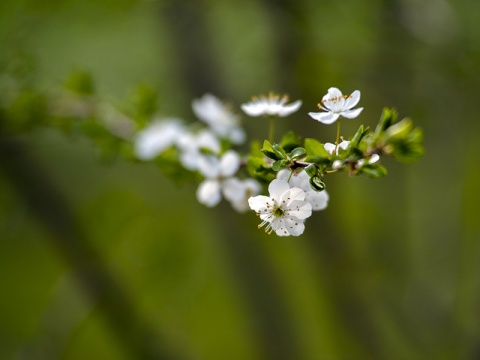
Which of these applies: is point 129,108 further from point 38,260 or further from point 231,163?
point 38,260

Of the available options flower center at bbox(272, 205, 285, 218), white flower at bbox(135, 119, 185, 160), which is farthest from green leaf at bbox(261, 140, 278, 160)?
white flower at bbox(135, 119, 185, 160)

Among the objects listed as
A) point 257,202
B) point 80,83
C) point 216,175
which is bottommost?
point 257,202

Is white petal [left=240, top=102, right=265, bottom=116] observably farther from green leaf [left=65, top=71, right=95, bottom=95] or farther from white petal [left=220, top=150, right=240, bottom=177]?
green leaf [left=65, top=71, right=95, bottom=95]

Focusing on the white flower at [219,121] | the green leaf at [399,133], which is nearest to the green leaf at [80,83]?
the white flower at [219,121]

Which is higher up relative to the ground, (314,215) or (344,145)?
(314,215)

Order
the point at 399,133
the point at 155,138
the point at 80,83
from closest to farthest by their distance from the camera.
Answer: the point at 399,133 < the point at 155,138 < the point at 80,83

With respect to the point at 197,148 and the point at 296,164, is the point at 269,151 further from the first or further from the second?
the point at 197,148


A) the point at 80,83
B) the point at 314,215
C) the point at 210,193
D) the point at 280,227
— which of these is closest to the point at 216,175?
the point at 210,193
